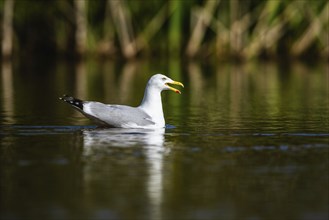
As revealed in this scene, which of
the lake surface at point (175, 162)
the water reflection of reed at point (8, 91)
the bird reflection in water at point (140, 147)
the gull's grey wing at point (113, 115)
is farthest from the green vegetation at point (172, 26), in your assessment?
the bird reflection in water at point (140, 147)

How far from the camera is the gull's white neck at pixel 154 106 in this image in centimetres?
1577

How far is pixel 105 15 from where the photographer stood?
46.1 m

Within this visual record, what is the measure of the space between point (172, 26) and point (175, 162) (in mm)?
32671

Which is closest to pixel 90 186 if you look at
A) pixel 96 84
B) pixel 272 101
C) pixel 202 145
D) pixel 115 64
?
pixel 202 145

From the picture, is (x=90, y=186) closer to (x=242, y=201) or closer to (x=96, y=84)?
(x=242, y=201)

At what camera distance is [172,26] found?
1759 inches

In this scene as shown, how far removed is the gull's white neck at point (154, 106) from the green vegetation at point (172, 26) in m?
27.2

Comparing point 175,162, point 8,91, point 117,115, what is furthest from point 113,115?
point 8,91

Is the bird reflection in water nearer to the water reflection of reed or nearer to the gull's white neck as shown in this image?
the gull's white neck

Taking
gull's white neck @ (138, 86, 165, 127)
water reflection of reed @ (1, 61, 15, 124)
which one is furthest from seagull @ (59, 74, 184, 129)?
water reflection of reed @ (1, 61, 15, 124)

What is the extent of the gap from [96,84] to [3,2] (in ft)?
49.4

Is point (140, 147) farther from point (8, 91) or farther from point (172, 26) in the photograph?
point (172, 26)

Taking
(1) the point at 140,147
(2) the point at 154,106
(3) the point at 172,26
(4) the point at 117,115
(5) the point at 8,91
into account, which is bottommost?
(1) the point at 140,147

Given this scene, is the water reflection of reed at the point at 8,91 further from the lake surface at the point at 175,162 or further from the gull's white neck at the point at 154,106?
the gull's white neck at the point at 154,106
